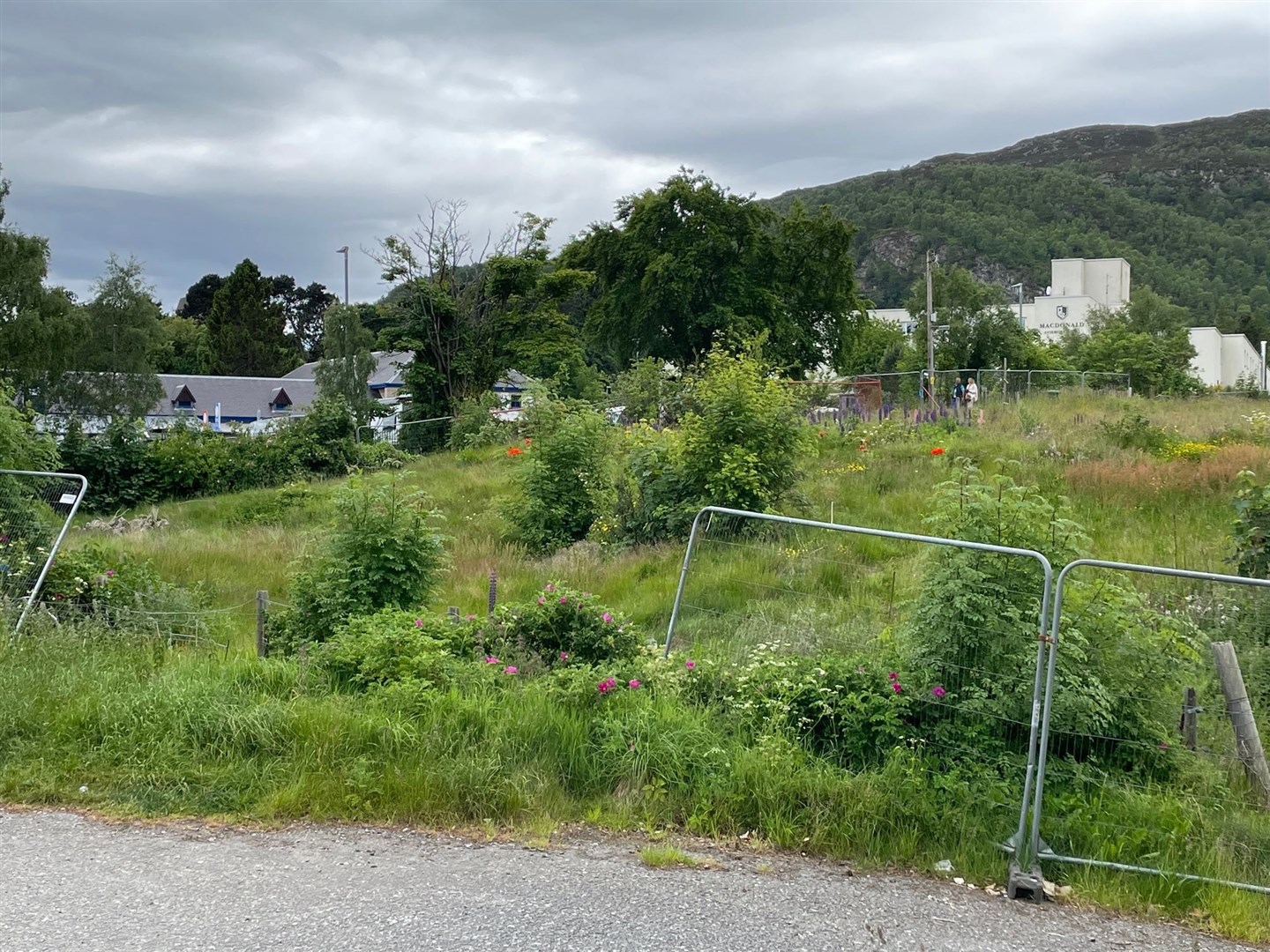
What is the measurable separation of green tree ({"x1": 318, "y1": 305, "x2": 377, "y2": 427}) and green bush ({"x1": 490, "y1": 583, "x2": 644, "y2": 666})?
41.3m

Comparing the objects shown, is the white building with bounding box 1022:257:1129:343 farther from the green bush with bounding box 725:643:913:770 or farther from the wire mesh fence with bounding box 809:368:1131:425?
the green bush with bounding box 725:643:913:770

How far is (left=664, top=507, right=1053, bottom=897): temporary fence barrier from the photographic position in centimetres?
534

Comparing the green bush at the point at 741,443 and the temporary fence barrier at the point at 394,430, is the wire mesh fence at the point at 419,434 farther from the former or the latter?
the green bush at the point at 741,443

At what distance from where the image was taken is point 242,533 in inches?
776

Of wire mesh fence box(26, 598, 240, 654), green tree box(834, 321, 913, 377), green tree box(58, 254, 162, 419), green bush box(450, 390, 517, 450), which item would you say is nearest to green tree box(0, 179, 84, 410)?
green tree box(58, 254, 162, 419)

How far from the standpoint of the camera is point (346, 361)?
47.8m

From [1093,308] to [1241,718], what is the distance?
95.8m

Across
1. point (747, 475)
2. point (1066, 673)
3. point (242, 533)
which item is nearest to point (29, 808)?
point (1066, 673)

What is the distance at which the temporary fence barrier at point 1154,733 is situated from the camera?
4.81 m

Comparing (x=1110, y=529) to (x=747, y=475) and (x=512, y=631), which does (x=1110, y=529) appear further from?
(x=512, y=631)

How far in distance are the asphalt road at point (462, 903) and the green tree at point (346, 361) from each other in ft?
142

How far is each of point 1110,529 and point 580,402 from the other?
8397mm

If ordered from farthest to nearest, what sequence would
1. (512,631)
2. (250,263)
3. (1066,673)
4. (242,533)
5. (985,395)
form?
(250,263), (985,395), (242,533), (512,631), (1066,673)

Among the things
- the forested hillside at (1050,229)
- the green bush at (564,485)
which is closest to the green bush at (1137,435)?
the green bush at (564,485)
